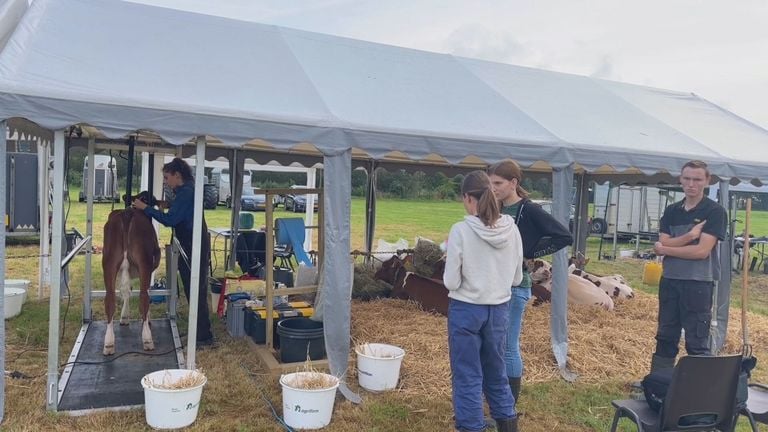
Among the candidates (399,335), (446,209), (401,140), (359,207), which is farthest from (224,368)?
(446,209)

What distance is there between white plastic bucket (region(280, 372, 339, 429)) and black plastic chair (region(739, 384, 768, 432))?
7.55 feet

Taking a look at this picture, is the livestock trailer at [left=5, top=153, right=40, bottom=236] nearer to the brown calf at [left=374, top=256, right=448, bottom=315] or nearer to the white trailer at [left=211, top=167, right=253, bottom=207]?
the brown calf at [left=374, top=256, right=448, bottom=315]

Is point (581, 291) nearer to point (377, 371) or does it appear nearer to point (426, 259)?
point (426, 259)

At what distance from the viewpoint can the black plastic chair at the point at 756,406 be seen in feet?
9.44

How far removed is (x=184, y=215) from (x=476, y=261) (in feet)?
9.44

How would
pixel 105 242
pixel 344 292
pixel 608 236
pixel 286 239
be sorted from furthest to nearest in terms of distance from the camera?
1. pixel 608 236
2. pixel 286 239
3. pixel 105 242
4. pixel 344 292

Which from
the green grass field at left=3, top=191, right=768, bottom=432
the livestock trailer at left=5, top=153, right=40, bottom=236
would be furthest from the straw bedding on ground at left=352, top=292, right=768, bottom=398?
the livestock trailer at left=5, top=153, right=40, bottom=236

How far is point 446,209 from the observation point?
27828 mm

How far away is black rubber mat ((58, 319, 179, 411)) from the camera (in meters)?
A: 3.78

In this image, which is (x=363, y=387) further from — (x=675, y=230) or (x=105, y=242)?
(x=675, y=230)

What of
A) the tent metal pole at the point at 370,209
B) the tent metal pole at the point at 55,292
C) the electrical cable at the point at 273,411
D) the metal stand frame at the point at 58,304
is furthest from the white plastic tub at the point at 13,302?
the tent metal pole at the point at 370,209

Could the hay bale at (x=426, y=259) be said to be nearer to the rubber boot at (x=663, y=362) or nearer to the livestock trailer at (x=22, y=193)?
the rubber boot at (x=663, y=362)

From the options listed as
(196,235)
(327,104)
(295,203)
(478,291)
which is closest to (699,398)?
(478,291)

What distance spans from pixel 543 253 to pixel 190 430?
2.45 metres
